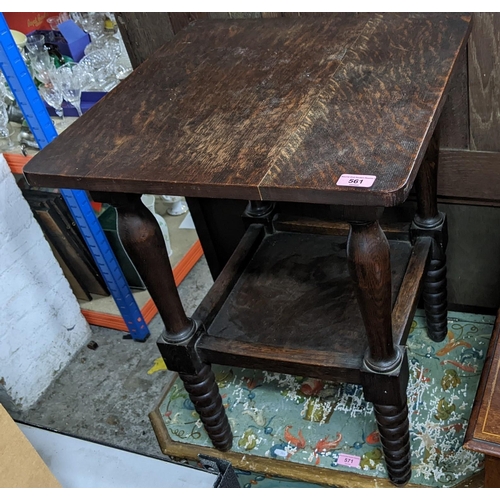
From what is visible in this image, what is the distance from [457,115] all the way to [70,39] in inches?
44.4

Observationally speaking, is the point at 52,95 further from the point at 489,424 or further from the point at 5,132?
the point at 489,424

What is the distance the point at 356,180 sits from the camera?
739 millimetres

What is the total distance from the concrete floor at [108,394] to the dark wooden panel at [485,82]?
3.11 feet

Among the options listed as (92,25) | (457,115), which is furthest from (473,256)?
(92,25)

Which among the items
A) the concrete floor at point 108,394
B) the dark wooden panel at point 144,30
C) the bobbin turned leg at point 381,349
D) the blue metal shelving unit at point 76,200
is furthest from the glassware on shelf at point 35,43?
the bobbin turned leg at point 381,349

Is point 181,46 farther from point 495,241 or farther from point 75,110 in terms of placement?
point 495,241

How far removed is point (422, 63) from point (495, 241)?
504 millimetres

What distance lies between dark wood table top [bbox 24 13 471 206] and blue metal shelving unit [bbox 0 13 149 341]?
40cm

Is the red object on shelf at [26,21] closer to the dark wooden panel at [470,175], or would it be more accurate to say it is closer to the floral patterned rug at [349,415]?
the floral patterned rug at [349,415]

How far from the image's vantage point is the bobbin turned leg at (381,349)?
2.73ft

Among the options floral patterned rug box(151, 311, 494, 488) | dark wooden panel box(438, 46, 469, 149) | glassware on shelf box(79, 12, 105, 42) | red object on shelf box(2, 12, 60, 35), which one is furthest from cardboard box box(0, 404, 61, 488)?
red object on shelf box(2, 12, 60, 35)
